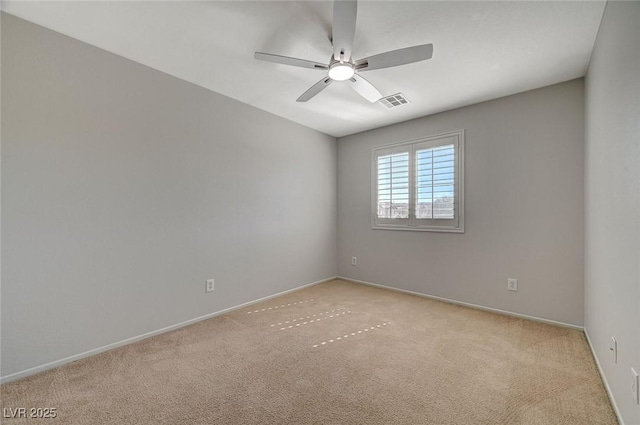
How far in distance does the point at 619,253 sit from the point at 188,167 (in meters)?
3.32

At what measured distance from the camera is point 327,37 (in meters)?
2.01

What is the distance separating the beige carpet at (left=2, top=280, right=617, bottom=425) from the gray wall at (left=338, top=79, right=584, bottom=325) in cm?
42

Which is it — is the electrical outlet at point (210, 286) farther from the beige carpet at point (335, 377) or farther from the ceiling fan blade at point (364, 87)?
the ceiling fan blade at point (364, 87)

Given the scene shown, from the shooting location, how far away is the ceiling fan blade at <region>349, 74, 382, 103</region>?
2133 mm

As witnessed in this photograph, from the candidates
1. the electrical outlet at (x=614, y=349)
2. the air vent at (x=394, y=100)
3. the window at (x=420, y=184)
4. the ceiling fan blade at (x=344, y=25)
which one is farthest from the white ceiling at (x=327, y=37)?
the electrical outlet at (x=614, y=349)

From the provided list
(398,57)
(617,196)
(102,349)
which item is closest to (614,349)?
(617,196)

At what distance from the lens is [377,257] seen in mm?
4121

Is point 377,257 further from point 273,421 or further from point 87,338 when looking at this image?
point 87,338

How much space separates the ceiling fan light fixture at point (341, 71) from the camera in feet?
6.29

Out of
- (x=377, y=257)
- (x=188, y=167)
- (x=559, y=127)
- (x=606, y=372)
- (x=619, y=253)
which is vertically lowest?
(x=606, y=372)

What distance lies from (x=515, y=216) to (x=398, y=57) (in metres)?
2.26

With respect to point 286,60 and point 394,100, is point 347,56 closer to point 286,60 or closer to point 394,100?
point 286,60

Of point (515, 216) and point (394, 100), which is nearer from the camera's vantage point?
point (515, 216)

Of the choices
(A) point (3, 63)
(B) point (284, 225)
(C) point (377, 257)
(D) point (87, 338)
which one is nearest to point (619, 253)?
(C) point (377, 257)
